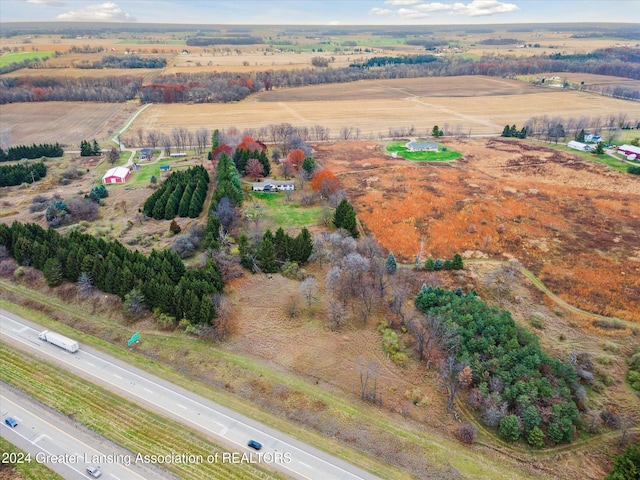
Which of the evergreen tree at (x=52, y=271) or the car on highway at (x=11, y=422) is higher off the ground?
the evergreen tree at (x=52, y=271)

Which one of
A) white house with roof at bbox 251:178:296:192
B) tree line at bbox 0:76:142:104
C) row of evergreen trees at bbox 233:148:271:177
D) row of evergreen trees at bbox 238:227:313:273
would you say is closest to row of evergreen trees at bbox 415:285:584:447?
row of evergreen trees at bbox 238:227:313:273

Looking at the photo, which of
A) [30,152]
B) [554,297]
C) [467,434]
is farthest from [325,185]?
[30,152]

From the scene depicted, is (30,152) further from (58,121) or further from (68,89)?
(68,89)

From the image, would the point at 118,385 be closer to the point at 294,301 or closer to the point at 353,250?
the point at 294,301

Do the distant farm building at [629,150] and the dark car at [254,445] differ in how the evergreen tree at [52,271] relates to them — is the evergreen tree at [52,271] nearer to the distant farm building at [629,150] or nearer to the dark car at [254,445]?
the dark car at [254,445]

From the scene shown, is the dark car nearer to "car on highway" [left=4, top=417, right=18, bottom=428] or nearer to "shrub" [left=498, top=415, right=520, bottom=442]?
"car on highway" [left=4, top=417, right=18, bottom=428]

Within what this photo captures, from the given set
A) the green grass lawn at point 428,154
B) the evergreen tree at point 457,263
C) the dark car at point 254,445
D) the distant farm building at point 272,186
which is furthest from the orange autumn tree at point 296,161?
the dark car at point 254,445
